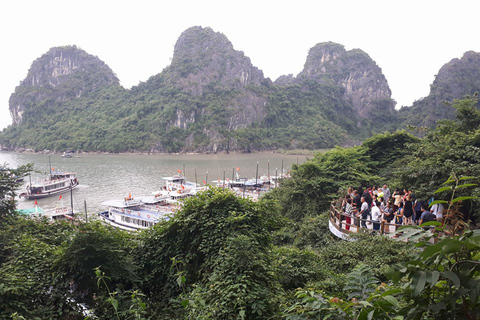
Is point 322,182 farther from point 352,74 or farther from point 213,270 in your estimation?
point 352,74

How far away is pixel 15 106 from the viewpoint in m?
105

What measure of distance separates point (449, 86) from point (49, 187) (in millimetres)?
98578

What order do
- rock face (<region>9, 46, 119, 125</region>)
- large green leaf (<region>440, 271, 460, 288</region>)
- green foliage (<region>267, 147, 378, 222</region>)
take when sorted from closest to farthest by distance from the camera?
large green leaf (<region>440, 271, 460, 288</region>) < green foliage (<region>267, 147, 378, 222</region>) < rock face (<region>9, 46, 119, 125</region>)

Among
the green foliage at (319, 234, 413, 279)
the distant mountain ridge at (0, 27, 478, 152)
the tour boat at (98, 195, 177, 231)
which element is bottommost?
the tour boat at (98, 195, 177, 231)

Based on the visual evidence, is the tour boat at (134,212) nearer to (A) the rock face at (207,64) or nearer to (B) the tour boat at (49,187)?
(B) the tour boat at (49,187)

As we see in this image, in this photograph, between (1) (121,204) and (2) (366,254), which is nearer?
(2) (366,254)

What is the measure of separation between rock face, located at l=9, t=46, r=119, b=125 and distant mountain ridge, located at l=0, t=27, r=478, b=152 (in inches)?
14.6

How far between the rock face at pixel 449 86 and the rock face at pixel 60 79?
107 metres

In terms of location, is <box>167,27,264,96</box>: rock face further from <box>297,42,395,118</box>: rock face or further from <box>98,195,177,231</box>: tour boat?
<box>98,195,177,231</box>: tour boat

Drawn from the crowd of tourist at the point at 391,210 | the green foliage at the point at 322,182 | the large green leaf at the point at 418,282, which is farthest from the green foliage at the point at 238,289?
the green foliage at the point at 322,182

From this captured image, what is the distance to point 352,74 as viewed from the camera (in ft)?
419

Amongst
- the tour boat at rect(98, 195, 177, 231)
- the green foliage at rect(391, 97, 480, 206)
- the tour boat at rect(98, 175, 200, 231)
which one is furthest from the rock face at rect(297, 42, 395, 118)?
the green foliage at rect(391, 97, 480, 206)

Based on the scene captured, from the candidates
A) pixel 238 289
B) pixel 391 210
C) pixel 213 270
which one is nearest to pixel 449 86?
pixel 391 210

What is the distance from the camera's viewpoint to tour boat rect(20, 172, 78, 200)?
98.3ft
